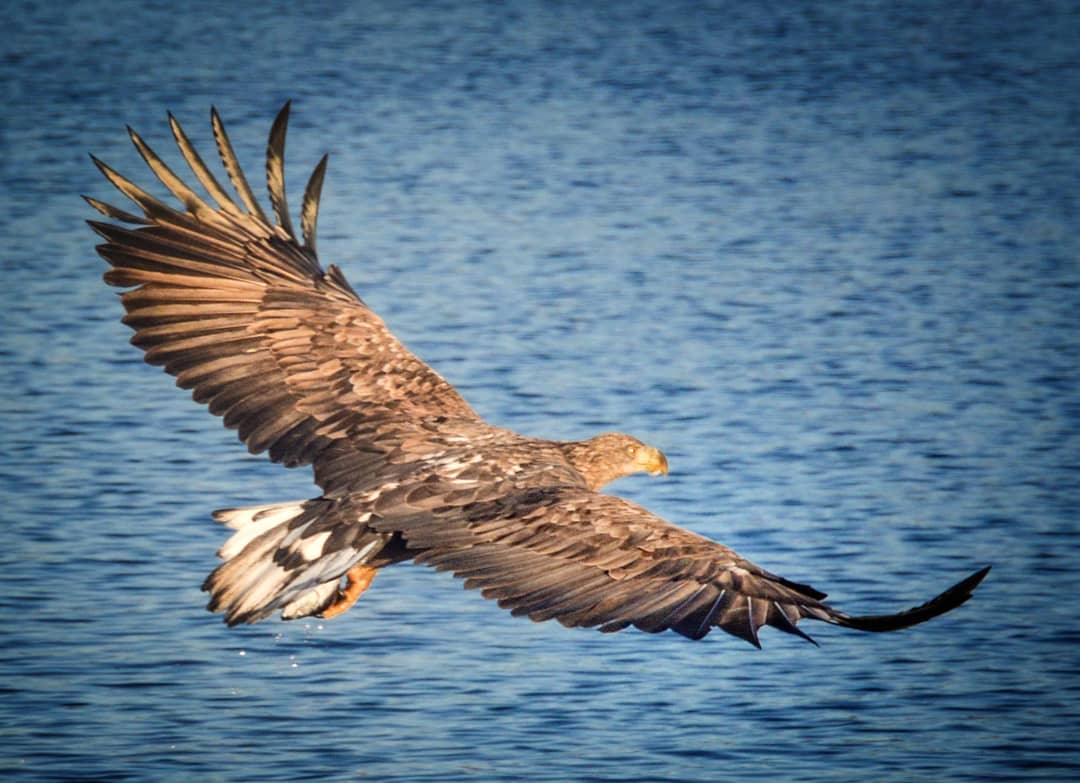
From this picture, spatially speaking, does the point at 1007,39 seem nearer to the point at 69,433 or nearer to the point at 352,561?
the point at 69,433

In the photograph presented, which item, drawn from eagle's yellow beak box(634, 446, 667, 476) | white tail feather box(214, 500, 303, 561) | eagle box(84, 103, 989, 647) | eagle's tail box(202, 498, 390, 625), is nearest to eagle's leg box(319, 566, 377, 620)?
eagle box(84, 103, 989, 647)

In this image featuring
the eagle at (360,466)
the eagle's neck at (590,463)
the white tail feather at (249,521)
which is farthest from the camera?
the eagle's neck at (590,463)

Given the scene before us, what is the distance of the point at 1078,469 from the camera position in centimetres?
915

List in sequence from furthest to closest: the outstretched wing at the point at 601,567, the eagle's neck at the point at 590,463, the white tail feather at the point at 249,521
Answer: the eagle's neck at the point at 590,463 < the white tail feather at the point at 249,521 < the outstretched wing at the point at 601,567

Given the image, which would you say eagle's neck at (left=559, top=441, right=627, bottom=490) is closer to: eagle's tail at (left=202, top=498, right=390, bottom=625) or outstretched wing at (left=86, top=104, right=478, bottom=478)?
outstretched wing at (left=86, top=104, right=478, bottom=478)

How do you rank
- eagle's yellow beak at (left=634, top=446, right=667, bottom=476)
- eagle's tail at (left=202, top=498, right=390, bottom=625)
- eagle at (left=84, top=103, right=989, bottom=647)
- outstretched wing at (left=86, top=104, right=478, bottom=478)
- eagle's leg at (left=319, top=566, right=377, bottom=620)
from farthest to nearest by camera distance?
eagle's yellow beak at (left=634, top=446, right=667, bottom=476) → outstretched wing at (left=86, top=104, right=478, bottom=478) → eagle's leg at (left=319, top=566, right=377, bottom=620) → eagle's tail at (left=202, top=498, right=390, bottom=625) → eagle at (left=84, top=103, right=989, bottom=647)

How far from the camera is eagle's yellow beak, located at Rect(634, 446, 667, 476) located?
6922mm

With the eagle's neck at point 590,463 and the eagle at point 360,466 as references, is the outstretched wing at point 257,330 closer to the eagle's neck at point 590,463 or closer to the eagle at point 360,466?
the eagle at point 360,466

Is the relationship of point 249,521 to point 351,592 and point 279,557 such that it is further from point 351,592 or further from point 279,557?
point 351,592

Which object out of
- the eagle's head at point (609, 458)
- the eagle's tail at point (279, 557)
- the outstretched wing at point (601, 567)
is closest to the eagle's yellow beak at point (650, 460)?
the eagle's head at point (609, 458)

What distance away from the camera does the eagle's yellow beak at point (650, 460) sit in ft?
22.7

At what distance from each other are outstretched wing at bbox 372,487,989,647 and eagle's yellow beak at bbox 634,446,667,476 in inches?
40.5

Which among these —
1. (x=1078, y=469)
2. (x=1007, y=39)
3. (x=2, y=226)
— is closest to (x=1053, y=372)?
(x=1078, y=469)

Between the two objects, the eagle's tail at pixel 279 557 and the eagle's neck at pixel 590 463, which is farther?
the eagle's neck at pixel 590 463
